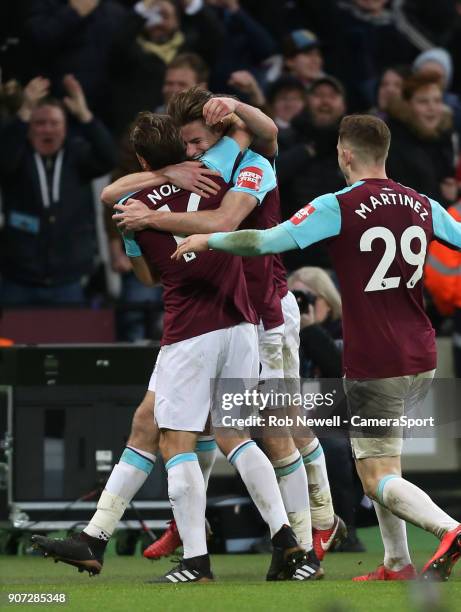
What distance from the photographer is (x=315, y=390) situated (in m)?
8.85

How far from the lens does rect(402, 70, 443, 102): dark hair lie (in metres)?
12.8

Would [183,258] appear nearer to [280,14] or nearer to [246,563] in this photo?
[246,563]

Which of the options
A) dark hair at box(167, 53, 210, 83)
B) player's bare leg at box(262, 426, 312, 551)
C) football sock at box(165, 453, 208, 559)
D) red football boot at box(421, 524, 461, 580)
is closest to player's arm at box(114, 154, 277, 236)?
football sock at box(165, 453, 208, 559)

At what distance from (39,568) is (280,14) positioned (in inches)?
305

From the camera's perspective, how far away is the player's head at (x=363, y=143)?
682 centimetres

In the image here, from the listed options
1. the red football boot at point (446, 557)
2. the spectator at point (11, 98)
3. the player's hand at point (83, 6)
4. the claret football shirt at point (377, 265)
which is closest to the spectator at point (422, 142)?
the player's hand at point (83, 6)

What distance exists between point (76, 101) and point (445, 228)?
5696 mm

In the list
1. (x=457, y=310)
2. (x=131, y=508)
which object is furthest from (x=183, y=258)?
(x=457, y=310)

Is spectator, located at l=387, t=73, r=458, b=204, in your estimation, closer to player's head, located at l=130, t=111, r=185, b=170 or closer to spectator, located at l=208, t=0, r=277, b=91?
spectator, located at l=208, t=0, r=277, b=91

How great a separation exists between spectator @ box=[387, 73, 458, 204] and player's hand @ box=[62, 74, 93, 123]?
2479 mm

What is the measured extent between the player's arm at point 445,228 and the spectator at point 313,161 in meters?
5.04

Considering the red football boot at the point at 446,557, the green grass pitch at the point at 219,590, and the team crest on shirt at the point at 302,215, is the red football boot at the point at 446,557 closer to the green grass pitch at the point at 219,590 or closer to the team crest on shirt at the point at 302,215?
the green grass pitch at the point at 219,590

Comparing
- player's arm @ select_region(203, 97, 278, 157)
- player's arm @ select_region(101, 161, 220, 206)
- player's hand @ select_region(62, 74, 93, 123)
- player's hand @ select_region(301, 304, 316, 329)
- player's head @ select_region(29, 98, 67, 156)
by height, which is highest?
player's hand @ select_region(62, 74, 93, 123)

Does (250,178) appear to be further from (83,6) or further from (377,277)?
(83,6)
